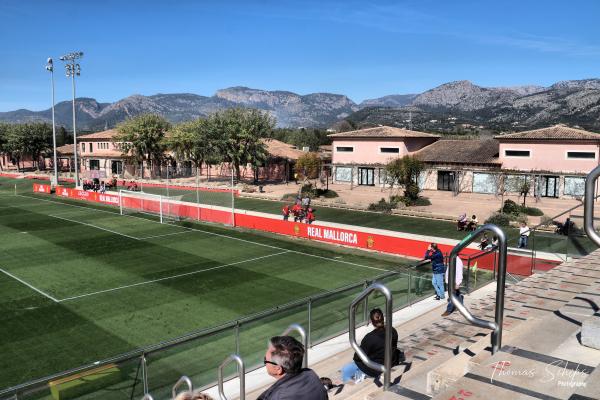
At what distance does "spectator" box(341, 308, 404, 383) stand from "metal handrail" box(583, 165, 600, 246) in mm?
2569

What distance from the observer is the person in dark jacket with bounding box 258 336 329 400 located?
14.0ft

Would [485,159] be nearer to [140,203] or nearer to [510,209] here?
[510,209]

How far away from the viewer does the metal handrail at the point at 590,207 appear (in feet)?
16.5

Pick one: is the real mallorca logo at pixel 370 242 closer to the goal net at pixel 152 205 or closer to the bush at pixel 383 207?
the bush at pixel 383 207

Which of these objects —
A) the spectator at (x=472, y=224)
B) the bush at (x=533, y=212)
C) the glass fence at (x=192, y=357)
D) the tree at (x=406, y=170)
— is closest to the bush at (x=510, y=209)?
the bush at (x=533, y=212)

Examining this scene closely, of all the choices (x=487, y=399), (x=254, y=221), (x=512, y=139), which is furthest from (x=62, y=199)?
(x=487, y=399)

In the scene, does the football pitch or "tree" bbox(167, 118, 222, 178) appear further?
"tree" bbox(167, 118, 222, 178)

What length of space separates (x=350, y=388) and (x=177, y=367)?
3.31 meters

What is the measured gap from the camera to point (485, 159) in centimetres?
4972

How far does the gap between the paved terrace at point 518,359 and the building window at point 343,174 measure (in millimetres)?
49416

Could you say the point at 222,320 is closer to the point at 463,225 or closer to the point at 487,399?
the point at 487,399

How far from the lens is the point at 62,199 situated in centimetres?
5194

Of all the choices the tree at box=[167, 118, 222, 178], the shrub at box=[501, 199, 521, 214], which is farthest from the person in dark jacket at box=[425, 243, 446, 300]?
the tree at box=[167, 118, 222, 178]

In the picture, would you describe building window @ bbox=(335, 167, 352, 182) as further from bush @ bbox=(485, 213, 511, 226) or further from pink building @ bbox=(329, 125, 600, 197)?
bush @ bbox=(485, 213, 511, 226)
